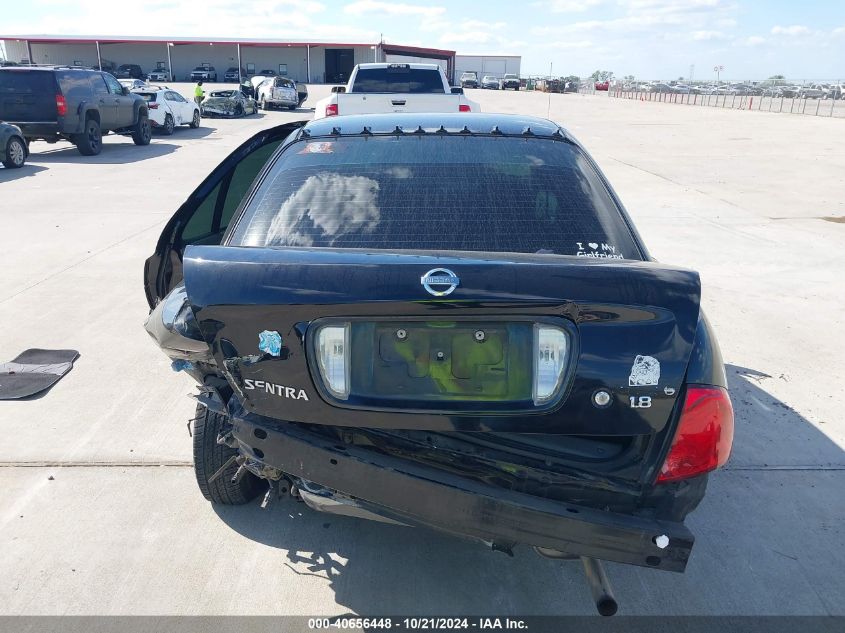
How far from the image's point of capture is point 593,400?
222 centimetres

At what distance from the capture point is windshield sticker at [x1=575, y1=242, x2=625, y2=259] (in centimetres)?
280

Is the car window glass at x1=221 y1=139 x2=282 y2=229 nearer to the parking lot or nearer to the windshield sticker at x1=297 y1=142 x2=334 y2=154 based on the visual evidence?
the windshield sticker at x1=297 y1=142 x2=334 y2=154

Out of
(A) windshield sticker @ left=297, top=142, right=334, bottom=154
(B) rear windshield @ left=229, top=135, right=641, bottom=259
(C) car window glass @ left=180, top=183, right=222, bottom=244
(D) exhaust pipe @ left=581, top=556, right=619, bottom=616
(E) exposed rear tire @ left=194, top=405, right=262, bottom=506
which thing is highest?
(A) windshield sticker @ left=297, top=142, right=334, bottom=154

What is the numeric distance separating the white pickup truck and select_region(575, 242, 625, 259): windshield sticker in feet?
27.6

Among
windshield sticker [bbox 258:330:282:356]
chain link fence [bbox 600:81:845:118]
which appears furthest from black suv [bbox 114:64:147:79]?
windshield sticker [bbox 258:330:282:356]

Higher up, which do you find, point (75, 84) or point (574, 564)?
point (75, 84)

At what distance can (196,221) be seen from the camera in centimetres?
405

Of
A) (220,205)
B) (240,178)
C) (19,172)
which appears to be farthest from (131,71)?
(220,205)

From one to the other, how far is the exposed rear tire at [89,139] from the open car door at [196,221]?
14.5 meters

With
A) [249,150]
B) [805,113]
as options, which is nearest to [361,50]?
[805,113]

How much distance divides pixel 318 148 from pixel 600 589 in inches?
88.5

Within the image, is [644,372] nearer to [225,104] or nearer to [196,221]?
[196,221]

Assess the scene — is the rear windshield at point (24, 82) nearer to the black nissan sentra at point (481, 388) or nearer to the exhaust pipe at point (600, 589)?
the black nissan sentra at point (481, 388)

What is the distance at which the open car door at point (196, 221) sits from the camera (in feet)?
12.2
